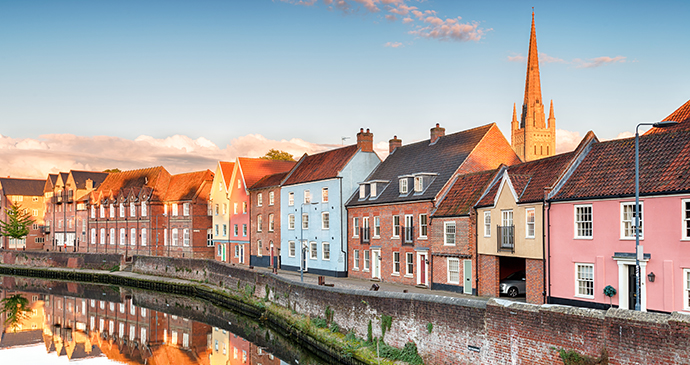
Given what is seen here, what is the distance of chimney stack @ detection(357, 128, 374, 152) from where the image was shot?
4528cm

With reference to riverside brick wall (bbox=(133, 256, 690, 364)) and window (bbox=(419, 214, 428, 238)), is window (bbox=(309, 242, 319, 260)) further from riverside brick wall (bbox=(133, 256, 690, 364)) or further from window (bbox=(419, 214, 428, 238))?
riverside brick wall (bbox=(133, 256, 690, 364))

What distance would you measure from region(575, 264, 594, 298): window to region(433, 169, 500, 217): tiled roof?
7.73 meters

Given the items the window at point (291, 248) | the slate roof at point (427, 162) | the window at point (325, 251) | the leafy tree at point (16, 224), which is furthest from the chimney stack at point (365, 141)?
the leafy tree at point (16, 224)

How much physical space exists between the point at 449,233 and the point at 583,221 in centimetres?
954

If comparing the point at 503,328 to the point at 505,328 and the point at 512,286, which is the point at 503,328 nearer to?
the point at 505,328

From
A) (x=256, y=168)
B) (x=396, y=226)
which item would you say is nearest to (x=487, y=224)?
(x=396, y=226)

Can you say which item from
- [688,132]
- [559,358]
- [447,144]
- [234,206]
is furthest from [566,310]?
[234,206]

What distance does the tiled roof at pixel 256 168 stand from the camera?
5694cm

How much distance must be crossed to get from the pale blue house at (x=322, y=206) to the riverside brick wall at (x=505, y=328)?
640 inches

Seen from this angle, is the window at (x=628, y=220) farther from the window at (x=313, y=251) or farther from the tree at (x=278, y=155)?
the tree at (x=278, y=155)

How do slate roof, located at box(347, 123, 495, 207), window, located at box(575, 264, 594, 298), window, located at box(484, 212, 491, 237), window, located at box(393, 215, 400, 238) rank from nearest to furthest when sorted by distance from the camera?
window, located at box(575, 264, 594, 298) → window, located at box(484, 212, 491, 237) → slate roof, located at box(347, 123, 495, 207) → window, located at box(393, 215, 400, 238)

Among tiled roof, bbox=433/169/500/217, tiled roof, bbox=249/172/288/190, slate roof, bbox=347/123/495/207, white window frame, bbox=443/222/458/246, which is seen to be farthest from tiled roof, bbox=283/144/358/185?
white window frame, bbox=443/222/458/246

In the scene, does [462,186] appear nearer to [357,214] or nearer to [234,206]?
[357,214]

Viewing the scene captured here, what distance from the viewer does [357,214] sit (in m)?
42.0
